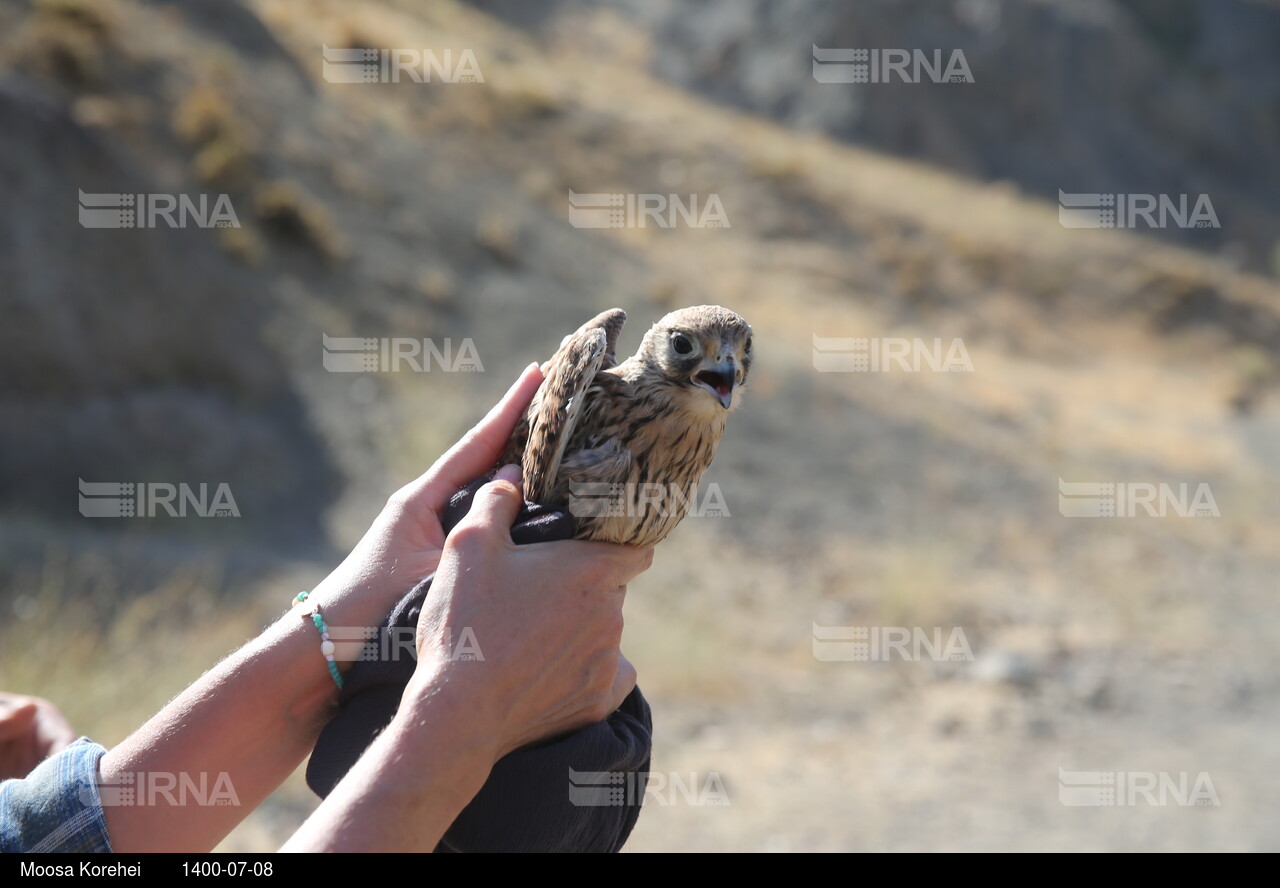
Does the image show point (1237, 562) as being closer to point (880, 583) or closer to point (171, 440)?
point (880, 583)

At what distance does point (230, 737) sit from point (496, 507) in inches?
29.9

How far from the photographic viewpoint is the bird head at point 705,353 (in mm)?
3229

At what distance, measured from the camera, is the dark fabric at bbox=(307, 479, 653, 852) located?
236cm

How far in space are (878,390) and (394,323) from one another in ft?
26.1

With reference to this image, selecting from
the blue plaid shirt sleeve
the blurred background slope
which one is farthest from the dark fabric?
the blurred background slope

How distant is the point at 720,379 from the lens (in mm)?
3244

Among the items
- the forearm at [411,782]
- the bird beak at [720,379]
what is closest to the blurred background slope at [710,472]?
the bird beak at [720,379]

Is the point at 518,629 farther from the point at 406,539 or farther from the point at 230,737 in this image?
the point at 230,737

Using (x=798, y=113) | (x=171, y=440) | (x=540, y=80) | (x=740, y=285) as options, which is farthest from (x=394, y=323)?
(x=798, y=113)

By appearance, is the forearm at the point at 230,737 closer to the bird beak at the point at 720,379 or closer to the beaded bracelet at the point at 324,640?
the beaded bracelet at the point at 324,640

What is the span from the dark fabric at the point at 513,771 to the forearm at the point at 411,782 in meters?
0.24

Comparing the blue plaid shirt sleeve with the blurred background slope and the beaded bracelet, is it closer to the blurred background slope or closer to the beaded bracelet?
the beaded bracelet

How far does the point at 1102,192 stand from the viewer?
41.6 m

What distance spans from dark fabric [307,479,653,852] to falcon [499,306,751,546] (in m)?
0.70
